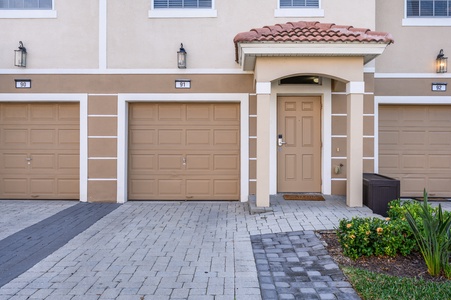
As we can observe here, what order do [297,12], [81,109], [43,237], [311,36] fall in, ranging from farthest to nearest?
[81,109] → [297,12] → [311,36] → [43,237]

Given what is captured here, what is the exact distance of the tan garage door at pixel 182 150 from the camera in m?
9.03

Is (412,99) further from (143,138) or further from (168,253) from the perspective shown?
(168,253)

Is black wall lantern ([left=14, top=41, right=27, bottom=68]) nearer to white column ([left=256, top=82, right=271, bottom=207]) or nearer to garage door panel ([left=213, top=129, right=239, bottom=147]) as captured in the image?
garage door panel ([left=213, top=129, right=239, bottom=147])

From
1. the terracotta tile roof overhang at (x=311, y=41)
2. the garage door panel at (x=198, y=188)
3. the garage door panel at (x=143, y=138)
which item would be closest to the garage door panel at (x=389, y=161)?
the terracotta tile roof overhang at (x=311, y=41)

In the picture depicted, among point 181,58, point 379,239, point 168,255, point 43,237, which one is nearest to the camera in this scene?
point 379,239

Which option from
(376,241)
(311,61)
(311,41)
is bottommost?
(376,241)

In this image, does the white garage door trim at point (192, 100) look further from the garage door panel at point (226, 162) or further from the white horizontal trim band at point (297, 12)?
the white horizontal trim band at point (297, 12)

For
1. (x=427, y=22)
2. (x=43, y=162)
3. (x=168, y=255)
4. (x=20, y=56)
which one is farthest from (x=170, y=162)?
(x=427, y=22)

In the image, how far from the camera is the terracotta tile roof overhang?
700 cm

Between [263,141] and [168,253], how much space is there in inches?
123

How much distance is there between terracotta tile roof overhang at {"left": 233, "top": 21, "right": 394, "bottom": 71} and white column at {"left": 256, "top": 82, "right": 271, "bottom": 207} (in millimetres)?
734

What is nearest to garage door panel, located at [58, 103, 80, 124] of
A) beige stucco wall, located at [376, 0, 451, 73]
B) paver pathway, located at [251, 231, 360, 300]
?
paver pathway, located at [251, 231, 360, 300]

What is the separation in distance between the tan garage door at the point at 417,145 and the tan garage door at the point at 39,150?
7.68 m

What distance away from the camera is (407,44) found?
909 centimetres
